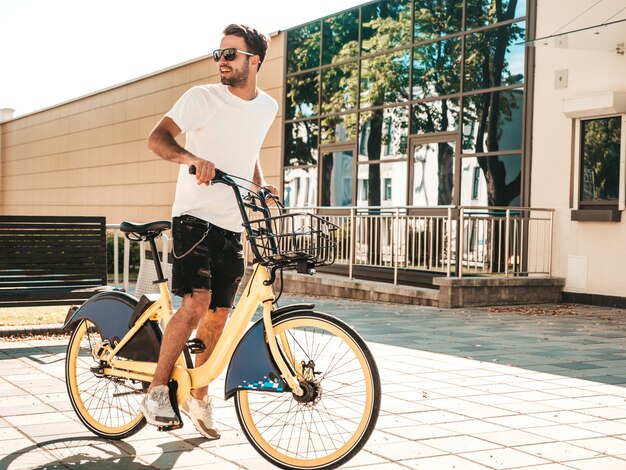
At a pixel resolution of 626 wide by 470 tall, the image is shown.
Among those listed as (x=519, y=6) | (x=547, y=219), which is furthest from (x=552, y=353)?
(x=519, y=6)

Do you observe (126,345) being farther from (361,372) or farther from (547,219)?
(547,219)

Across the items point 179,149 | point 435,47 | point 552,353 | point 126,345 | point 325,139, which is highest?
point 435,47

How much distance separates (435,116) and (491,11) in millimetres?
2100

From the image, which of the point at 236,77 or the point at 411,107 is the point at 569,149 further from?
the point at 236,77

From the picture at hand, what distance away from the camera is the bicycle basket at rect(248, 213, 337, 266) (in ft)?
12.1

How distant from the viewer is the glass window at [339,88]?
18688mm

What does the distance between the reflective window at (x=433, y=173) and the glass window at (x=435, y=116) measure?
277mm

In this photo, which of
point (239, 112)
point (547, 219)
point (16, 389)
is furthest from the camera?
point (547, 219)

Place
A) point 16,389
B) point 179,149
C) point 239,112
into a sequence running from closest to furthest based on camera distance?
point 179,149 → point 239,112 → point 16,389

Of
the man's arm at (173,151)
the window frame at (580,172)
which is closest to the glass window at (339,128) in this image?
the window frame at (580,172)

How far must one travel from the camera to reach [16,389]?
5.84m

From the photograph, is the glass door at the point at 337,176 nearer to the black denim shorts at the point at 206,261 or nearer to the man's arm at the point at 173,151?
the black denim shorts at the point at 206,261

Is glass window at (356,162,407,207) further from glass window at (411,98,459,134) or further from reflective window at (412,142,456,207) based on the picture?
glass window at (411,98,459,134)

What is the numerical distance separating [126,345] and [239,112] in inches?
49.7
